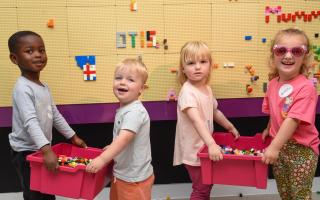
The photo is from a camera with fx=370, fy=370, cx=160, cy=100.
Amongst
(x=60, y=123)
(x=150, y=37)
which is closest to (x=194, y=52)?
(x=150, y=37)

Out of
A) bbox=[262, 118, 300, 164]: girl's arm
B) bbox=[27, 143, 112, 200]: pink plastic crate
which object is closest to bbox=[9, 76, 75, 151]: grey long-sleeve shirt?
bbox=[27, 143, 112, 200]: pink plastic crate

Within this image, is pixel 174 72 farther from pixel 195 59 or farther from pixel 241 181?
pixel 241 181

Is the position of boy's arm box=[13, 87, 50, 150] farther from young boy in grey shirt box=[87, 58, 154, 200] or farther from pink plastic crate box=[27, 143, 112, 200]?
young boy in grey shirt box=[87, 58, 154, 200]

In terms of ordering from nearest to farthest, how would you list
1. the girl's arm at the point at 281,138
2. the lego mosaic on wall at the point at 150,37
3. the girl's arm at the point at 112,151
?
the girl's arm at the point at 112,151, the girl's arm at the point at 281,138, the lego mosaic on wall at the point at 150,37

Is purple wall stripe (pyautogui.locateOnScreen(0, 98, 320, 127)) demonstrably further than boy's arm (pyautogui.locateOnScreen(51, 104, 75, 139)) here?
Yes

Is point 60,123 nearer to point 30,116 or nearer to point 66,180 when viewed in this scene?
point 30,116

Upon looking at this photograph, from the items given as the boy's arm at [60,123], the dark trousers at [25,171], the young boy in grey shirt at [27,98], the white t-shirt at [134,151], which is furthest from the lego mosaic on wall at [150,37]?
the white t-shirt at [134,151]

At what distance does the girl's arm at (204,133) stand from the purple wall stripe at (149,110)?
0.37m

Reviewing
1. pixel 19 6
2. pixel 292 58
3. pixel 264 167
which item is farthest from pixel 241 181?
pixel 19 6

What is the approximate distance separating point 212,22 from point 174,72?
39 cm

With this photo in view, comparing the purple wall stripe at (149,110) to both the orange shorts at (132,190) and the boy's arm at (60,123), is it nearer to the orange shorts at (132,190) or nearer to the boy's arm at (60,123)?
the boy's arm at (60,123)

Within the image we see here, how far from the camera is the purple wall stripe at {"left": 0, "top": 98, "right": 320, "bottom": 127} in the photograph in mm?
2268

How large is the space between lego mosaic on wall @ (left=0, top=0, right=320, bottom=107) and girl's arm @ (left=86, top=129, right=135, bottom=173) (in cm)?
68

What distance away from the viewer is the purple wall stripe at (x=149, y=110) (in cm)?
227
